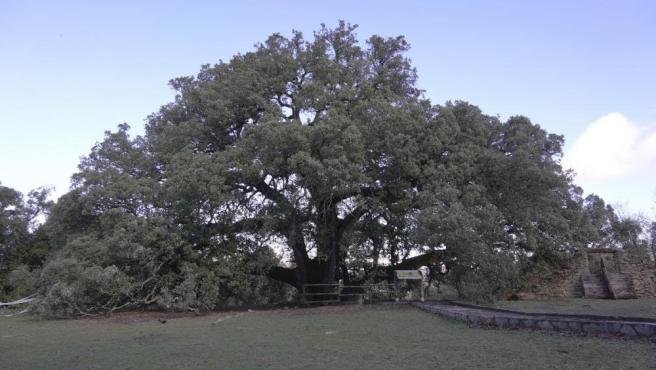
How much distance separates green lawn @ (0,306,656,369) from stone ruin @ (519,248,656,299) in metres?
9.36

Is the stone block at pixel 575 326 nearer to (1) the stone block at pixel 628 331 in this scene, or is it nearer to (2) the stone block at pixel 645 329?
(1) the stone block at pixel 628 331

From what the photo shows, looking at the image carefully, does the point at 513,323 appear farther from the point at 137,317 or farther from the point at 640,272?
the point at 640,272

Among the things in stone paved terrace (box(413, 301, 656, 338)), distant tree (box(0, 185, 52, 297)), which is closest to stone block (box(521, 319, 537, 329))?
stone paved terrace (box(413, 301, 656, 338))

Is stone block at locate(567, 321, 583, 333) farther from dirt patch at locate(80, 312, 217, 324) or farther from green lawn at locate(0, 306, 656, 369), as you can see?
dirt patch at locate(80, 312, 217, 324)

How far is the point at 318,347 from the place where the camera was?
7094 mm

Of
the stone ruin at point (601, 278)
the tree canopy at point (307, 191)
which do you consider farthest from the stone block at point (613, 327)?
the stone ruin at point (601, 278)

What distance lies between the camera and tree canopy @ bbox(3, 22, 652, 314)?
46.6 feet

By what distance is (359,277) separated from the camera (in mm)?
19438

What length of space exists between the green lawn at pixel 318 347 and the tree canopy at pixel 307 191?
12.8ft

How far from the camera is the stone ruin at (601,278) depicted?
55.3 ft

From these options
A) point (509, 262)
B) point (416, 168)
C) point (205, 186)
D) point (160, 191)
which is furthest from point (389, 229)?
point (160, 191)

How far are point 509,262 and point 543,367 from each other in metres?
10.1

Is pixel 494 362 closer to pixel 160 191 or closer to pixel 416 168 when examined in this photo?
pixel 416 168

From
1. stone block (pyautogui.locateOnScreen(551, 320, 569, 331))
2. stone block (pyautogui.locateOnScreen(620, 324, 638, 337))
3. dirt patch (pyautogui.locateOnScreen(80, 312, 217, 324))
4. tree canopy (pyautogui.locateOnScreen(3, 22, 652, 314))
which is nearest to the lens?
stone block (pyautogui.locateOnScreen(620, 324, 638, 337))
